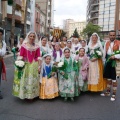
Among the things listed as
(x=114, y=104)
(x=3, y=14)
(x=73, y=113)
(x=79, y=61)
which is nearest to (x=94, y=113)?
(x=73, y=113)

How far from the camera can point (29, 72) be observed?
5773 millimetres

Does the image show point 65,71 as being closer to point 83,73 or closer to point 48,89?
point 48,89

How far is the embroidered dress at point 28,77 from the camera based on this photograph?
5.75 m

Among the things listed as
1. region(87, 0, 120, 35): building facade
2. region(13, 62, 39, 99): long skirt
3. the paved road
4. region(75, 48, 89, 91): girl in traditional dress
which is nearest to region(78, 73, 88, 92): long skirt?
region(75, 48, 89, 91): girl in traditional dress

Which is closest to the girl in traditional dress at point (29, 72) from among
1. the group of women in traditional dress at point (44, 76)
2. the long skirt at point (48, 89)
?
the group of women in traditional dress at point (44, 76)

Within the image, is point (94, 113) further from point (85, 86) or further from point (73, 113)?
point (85, 86)

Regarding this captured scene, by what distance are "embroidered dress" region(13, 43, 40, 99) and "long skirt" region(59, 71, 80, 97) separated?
2.06ft

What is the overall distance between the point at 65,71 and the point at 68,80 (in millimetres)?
240

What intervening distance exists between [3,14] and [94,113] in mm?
24173

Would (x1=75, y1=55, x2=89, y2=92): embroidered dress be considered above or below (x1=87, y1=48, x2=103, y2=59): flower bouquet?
below

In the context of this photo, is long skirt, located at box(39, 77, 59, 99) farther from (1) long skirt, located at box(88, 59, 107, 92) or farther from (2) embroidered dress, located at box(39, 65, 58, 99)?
(1) long skirt, located at box(88, 59, 107, 92)

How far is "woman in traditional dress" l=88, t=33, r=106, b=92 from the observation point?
22.1ft

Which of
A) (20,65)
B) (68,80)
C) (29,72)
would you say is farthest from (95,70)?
(20,65)

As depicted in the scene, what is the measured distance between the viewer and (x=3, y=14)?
89.7 ft
